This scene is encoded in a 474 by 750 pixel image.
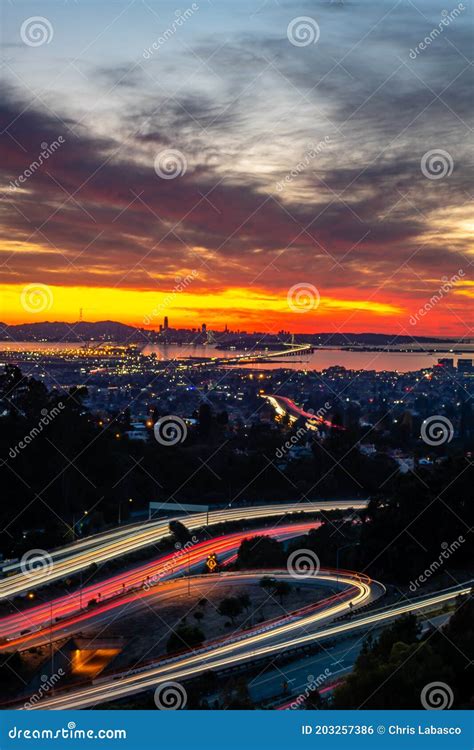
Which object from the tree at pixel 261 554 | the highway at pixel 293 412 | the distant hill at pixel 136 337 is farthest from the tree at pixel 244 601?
the distant hill at pixel 136 337

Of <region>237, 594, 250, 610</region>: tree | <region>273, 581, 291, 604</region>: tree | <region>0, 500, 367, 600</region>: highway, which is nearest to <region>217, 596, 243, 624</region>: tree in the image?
<region>237, 594, 250, 610</region>: tree

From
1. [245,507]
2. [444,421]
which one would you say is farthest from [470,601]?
[444,421]

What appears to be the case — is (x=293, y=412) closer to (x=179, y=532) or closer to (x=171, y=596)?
(x=179, y=532)

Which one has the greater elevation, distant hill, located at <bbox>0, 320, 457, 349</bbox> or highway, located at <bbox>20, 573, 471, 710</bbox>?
distant hill, located at <bbox>0, 320, 457, 349</bbox>

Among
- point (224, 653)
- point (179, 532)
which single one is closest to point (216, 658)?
point (224, 653)

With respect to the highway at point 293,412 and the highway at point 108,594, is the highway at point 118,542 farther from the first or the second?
the highway at point 293,412
